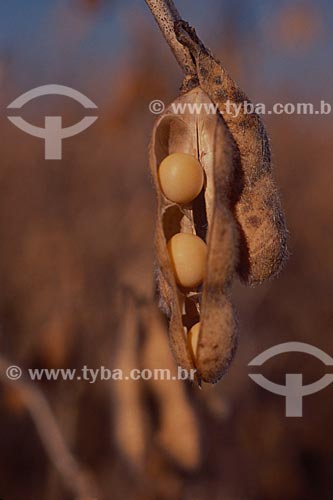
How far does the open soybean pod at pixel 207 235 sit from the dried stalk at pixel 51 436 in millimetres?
1352

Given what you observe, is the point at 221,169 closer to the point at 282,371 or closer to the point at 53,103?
the point at 53,103

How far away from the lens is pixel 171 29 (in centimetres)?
67

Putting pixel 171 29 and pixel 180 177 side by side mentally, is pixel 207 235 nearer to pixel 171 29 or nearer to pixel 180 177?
pixel 180 177

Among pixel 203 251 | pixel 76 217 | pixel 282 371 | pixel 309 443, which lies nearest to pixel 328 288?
pixel 282 371

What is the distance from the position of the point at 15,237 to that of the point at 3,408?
533 millimetres

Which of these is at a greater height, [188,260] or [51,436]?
[188,260]

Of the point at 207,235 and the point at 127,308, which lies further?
the point at 127,308

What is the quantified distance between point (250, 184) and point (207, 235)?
0.10 m

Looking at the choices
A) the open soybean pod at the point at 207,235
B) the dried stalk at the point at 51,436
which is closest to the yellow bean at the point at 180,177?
the open soybean pod at the point at 207,235

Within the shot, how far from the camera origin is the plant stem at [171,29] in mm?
671

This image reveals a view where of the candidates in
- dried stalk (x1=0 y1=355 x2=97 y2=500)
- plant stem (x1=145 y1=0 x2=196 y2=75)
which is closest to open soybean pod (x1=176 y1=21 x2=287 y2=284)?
plant stem (x1=145 y1=0 x2=196 y2=75)

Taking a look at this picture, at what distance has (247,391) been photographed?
208cm

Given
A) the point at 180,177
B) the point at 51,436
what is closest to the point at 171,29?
the point at 180,177

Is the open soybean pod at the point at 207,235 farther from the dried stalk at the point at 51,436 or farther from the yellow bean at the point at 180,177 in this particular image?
the dried stalk at the point at 51,436
